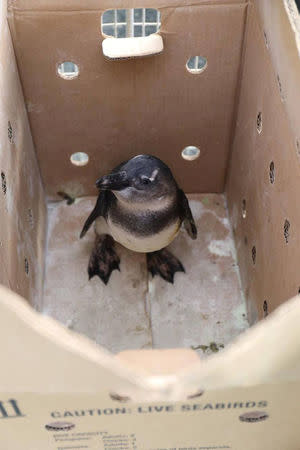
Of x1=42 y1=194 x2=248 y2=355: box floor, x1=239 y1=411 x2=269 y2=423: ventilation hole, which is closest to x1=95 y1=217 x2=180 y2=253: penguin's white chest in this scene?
x1=42 y1=194 x2=248 y2=355: box floor

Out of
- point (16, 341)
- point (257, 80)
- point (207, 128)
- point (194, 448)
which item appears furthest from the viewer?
point (207, 128)

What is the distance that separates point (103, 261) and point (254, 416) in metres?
0.59

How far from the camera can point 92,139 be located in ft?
3.91

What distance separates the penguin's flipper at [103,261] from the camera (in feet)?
3.98

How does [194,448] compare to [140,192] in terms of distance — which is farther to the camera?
[140,192]

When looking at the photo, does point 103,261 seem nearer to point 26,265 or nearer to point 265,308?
point 26,265

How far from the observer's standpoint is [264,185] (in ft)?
3.26

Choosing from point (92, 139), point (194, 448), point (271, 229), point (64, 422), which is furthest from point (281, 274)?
point (92, 139)

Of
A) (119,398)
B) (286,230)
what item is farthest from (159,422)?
(286,230)

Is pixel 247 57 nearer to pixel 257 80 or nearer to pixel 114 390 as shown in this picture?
pixel 257 80

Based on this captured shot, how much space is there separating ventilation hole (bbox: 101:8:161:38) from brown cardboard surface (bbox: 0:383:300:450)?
0.76 meters

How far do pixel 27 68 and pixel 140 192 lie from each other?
11.4 inches

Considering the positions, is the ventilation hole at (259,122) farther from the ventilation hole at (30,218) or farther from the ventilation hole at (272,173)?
the ventilation hole at (30,218)

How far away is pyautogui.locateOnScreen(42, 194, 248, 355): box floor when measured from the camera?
114 centimetres
